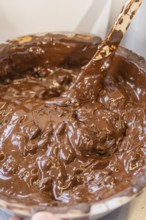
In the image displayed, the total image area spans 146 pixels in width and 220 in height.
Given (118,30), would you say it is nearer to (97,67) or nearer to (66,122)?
(97,67)

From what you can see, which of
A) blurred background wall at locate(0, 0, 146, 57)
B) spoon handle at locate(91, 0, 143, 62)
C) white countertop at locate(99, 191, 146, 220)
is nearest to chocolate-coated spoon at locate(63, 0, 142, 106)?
spoon handle at locate(91, 0, 143, 62)

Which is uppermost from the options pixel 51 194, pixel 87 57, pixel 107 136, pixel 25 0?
pixel 25 0

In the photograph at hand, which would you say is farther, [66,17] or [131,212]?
[66,17]

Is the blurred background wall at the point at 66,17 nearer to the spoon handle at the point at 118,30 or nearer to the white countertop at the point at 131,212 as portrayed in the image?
the spoon handle at the point at 118,30

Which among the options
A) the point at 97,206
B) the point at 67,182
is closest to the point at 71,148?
the point at 67,182

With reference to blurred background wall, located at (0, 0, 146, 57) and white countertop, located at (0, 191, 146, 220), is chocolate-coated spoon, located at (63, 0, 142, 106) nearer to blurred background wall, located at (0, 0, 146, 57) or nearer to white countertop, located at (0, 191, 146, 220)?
blurred background wall, located at (0, 0, 146, 57)

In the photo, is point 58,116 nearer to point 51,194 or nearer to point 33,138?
point 33,138

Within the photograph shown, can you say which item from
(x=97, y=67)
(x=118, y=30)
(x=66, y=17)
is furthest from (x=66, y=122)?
(x=66, y=17)
